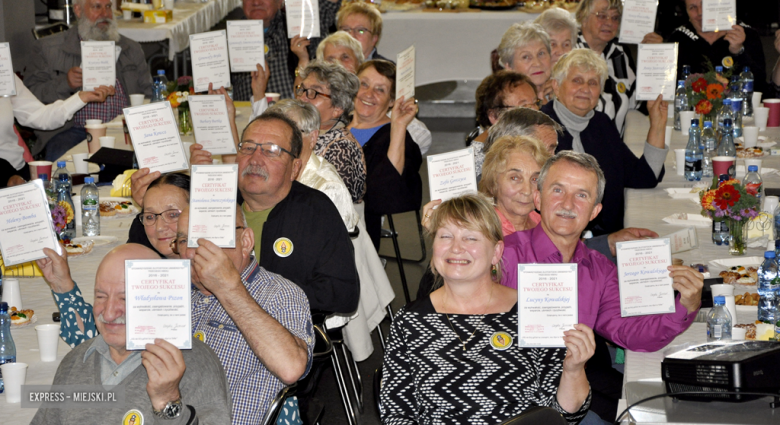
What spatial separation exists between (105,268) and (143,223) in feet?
2.89

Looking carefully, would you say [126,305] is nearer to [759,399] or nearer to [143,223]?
[143,223]

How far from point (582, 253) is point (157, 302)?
4.88 ft

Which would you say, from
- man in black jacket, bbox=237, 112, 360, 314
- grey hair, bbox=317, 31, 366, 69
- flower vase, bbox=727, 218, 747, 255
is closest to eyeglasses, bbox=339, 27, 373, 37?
grey hair, bbox=317, 31, 366, 69

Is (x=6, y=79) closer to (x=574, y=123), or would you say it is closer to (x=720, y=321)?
(x=574, y=123)

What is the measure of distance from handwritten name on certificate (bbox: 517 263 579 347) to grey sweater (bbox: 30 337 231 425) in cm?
84

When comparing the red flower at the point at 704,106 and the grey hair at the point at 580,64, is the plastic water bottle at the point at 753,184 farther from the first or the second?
the red flower at the point at 704,106

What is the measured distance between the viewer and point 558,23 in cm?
641

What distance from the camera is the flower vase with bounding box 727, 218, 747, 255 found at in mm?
3756

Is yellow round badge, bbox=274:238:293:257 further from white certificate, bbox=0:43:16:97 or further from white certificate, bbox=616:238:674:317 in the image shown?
white certificate, bbox=0:43:16:97

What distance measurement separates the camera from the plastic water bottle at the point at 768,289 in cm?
302

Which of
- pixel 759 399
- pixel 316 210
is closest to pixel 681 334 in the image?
pixel 759 399

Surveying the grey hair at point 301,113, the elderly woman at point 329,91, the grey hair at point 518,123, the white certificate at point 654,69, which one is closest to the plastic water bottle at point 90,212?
the grey hair at point 301,113

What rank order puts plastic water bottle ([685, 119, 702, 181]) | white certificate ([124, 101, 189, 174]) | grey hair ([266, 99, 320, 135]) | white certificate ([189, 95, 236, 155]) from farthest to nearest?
plastic water bottle ([685, 119, 702, 181]) → white certificate ([189, 95, 236, 155]) → grey hair ([266, 99, 320, 135]) → white certificate ([124, 101, 189, 174])

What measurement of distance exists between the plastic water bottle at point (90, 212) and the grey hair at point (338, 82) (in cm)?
138
